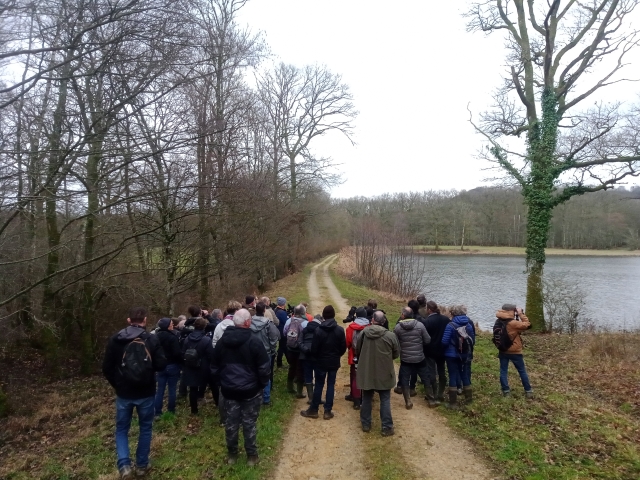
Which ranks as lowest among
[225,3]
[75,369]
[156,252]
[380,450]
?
[75,369]

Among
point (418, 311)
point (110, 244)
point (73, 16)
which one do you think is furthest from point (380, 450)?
point (110, 244)

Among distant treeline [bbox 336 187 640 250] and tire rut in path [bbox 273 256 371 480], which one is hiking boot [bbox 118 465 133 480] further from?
distant treeline [bbox 336 187 640 250]

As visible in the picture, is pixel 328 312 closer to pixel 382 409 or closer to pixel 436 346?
pixel 382 409

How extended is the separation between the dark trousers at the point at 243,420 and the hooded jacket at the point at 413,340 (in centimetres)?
283

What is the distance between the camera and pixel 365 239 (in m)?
29.1

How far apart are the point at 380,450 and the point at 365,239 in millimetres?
23728

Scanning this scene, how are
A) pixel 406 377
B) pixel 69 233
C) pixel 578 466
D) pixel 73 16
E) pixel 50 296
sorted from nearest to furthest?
pixel 73 16
pixel 578 466
pixel 406 377
pixel 50 296
pixel 69 233

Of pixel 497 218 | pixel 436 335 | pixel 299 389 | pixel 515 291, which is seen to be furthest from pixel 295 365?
pixel 497 218

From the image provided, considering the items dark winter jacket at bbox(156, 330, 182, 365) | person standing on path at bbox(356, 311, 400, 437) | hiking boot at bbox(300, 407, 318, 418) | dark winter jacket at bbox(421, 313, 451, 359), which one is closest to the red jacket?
person standing on path at bbox(356, 311, 400, 437)

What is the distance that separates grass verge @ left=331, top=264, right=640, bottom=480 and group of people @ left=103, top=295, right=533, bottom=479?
1.91ft

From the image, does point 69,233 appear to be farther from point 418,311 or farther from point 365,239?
point 365,239

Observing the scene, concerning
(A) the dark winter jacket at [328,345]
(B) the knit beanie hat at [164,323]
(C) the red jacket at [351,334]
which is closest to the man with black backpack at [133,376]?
(B) the knit beanie hat at [164,323]

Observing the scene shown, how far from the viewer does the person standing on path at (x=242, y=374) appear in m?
5.03

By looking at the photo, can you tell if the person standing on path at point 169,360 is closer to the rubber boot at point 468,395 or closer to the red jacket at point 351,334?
the red jacket at point 351,334
